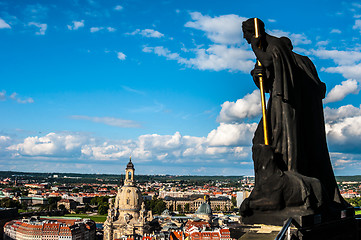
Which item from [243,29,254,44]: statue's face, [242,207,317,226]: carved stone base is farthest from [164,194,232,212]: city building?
[242,207,317,226]: carved stone base

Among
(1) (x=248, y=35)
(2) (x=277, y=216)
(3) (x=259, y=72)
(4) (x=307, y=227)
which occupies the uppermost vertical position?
(1) (x=248, y=35)

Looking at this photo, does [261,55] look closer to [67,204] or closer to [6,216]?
[6,216]

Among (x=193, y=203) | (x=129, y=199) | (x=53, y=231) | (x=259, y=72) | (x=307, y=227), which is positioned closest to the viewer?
(x=307, y=227)

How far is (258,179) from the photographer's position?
16.9 ft

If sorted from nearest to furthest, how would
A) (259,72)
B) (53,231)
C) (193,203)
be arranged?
(259,72), (53,231), (193,203)

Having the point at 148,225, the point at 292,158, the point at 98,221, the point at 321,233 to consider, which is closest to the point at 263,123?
the point at 292,158

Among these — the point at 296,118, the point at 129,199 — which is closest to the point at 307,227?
the point at 296,118

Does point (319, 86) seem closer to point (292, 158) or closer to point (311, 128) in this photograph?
point (311, 128)

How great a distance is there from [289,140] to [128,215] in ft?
208

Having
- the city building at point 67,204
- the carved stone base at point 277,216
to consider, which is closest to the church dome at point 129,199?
Result: the city building at point 67,204

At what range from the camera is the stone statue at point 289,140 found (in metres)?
4.99

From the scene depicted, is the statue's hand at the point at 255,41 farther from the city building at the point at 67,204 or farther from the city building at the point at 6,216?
the city building at the point at 67,204

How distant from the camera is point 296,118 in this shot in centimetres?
543

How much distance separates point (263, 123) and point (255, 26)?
4.23 feet
